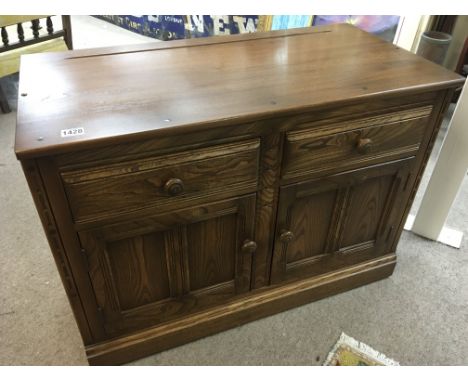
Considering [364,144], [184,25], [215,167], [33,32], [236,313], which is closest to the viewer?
[215,167]

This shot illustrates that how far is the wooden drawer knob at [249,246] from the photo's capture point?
1060 mm

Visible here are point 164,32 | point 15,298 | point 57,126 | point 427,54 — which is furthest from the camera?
point 164,32

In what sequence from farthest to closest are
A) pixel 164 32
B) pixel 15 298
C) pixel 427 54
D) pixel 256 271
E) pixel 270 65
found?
pixel 164 32 → pixel 427 54 → pixel 15 298 → pixel 256 271 → pixel 270 65

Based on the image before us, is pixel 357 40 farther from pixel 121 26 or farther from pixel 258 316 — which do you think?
pixel 121 26

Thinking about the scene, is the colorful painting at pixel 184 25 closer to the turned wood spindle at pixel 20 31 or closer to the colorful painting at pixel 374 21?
the colorful painting at pixel 374 21

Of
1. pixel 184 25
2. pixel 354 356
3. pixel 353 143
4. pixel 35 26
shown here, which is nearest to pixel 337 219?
pixel 353 143

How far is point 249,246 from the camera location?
41.8 inches

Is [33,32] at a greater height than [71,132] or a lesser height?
lesser

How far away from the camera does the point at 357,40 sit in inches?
47.0

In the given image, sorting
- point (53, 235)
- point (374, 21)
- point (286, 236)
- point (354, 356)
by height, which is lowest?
point (354, 356)

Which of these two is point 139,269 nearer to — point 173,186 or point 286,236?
point 173,186

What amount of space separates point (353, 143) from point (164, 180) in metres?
0.48

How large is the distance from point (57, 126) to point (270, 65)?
1.78 ft

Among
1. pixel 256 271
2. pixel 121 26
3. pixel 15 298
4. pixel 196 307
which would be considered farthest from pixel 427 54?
pixel 121 26
